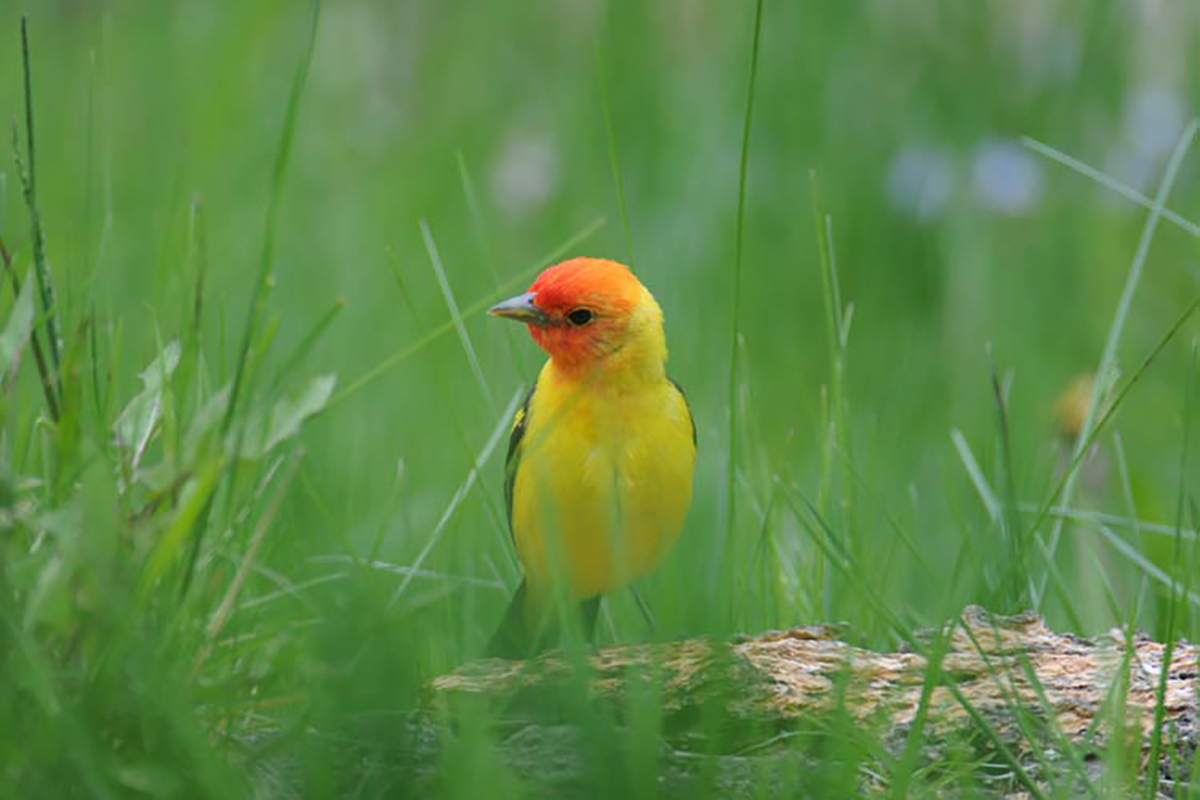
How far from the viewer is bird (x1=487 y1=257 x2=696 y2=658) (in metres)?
2.11

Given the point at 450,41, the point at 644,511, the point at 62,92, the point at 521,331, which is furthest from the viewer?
the point at 450,41

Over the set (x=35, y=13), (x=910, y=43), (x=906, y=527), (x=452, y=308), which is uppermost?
(x=35, y=13)

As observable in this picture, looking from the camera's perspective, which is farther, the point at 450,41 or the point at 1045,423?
the point at 450,41

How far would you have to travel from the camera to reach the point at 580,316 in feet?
7.22

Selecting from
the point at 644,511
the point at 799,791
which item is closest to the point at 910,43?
the point at 644,511

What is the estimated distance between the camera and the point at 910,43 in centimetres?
482

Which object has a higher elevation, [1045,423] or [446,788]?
[446,788]

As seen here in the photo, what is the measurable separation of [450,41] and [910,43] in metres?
1.81

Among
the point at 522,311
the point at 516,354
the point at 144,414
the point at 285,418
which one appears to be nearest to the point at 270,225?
the point at 285,418

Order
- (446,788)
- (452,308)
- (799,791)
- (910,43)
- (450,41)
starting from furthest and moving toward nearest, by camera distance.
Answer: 1. (450,41)
2. (910,43)
3. (452,308)
4. (799,791)
5. (446,788)

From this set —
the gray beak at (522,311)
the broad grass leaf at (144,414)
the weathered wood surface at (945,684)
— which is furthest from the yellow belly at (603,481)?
the broad grass leaf at (144,414)

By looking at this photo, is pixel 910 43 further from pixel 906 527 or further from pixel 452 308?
pixel 452 308

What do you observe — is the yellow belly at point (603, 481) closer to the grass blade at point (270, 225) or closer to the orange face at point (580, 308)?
the orange face at point (580, 308)

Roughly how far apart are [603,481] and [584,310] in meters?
0.26
